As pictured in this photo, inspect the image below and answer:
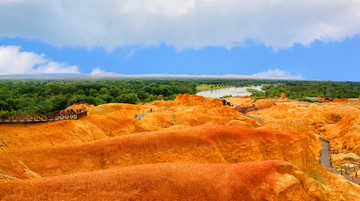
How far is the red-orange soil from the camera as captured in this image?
11.3m

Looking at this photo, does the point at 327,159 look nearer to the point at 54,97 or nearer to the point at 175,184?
the point at 175,184

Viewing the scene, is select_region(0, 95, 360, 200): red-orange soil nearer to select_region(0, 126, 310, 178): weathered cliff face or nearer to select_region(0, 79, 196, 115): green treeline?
select_region(0, 126, 310, 178): weathered cliff face

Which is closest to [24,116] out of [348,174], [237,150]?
[237,150]

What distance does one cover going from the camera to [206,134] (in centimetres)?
2147

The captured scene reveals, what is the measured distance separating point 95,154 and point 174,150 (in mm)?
7220

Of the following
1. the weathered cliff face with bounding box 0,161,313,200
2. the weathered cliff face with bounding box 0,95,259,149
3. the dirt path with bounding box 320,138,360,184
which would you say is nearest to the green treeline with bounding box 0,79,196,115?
the weathered cliff face with bounding box 0,95,259,149

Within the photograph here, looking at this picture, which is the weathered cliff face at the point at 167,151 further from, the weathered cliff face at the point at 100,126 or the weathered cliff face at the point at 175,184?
the weathered cliff face at the point at 100,126

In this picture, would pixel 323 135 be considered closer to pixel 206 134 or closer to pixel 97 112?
pixel 206 134

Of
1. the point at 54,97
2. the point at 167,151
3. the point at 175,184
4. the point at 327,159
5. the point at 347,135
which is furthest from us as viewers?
the point at 54,97

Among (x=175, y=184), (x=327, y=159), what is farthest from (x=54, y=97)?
(x=327, y=159)

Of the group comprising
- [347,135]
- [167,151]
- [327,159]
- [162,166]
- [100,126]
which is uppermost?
[162,166]

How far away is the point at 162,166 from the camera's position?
13.9 meters

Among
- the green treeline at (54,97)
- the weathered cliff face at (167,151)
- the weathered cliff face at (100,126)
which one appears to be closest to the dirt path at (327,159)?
the weathered cliff face at (167,151)

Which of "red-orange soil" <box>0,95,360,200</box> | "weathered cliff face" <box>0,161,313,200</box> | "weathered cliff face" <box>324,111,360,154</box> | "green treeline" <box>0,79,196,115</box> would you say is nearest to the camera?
"weathered cliff face" <box>0,161,313,200</box>
